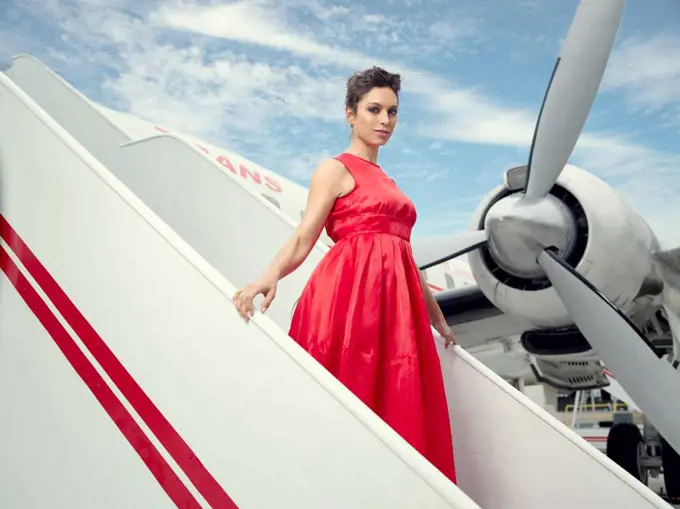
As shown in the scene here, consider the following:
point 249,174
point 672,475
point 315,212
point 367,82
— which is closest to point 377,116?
point 367,82

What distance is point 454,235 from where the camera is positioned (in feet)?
16.6

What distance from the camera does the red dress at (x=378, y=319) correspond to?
151cm

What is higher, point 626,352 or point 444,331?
point 444,331

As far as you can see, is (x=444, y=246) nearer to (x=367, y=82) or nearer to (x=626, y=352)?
(x=626, y=352)

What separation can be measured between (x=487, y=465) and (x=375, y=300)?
0.77 meters

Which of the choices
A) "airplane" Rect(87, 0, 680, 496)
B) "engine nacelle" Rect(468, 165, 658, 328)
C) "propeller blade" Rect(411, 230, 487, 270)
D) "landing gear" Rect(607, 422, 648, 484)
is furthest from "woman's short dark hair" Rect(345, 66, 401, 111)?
"landing gear" Rect(607, 422, 648, 484)

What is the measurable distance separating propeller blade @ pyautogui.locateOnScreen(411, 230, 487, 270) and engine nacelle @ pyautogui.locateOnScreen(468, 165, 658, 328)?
7.1 inches

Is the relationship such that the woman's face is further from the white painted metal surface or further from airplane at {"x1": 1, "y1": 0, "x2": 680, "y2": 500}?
airplane at {"x1": 1, "y1": 0, "x2": 680, "y2": 500}

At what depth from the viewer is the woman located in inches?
59.6

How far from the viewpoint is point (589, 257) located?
15.2ft

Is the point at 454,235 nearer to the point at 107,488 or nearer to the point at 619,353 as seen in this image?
the point at 619,353

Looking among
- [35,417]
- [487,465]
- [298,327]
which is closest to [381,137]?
[298,327]

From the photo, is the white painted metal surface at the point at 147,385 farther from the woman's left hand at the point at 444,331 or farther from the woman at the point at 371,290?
the woman's left hand at the point at 444,331

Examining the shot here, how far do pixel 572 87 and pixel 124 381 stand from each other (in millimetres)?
3977
